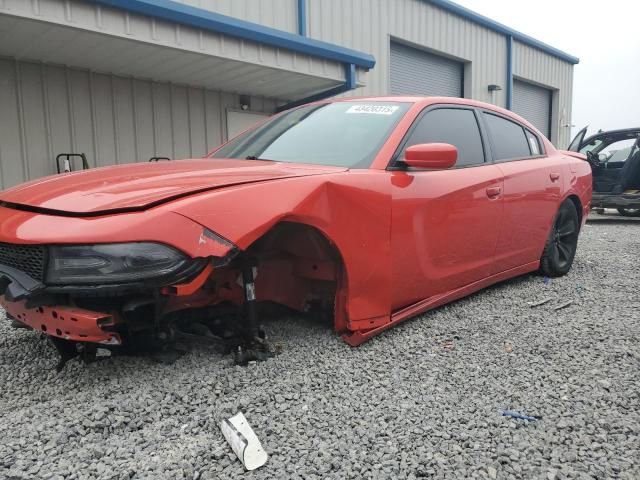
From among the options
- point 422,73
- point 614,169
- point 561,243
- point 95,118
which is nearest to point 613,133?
point 614,169

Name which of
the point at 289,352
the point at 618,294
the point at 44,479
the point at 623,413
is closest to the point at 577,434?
the point at 623,413

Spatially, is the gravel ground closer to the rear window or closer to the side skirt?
the side skirt

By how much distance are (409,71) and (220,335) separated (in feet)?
35.9

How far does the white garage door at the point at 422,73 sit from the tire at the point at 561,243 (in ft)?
25.9

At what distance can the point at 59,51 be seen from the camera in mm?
5582

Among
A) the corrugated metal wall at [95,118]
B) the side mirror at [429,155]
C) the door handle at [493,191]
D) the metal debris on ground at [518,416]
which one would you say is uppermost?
the corrugated metal wall at [95,118]

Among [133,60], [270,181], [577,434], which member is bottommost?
[577,434]

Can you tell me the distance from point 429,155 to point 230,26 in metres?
4.11

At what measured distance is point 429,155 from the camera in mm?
2447

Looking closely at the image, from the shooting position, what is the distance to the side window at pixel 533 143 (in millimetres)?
3898

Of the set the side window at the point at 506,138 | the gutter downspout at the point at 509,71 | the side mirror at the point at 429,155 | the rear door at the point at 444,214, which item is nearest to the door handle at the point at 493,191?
the rear door at the point at 444,214

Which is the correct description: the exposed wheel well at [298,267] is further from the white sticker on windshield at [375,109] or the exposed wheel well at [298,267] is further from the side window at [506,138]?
the side window at [506,138]

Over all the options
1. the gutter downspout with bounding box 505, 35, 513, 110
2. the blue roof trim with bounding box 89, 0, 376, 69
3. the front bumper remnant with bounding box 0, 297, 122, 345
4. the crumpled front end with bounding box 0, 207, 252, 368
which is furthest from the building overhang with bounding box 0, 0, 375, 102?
the gutter downspout with bounding box 505, 35, 513, 110

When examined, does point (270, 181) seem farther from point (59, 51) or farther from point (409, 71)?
point (409, 71)
